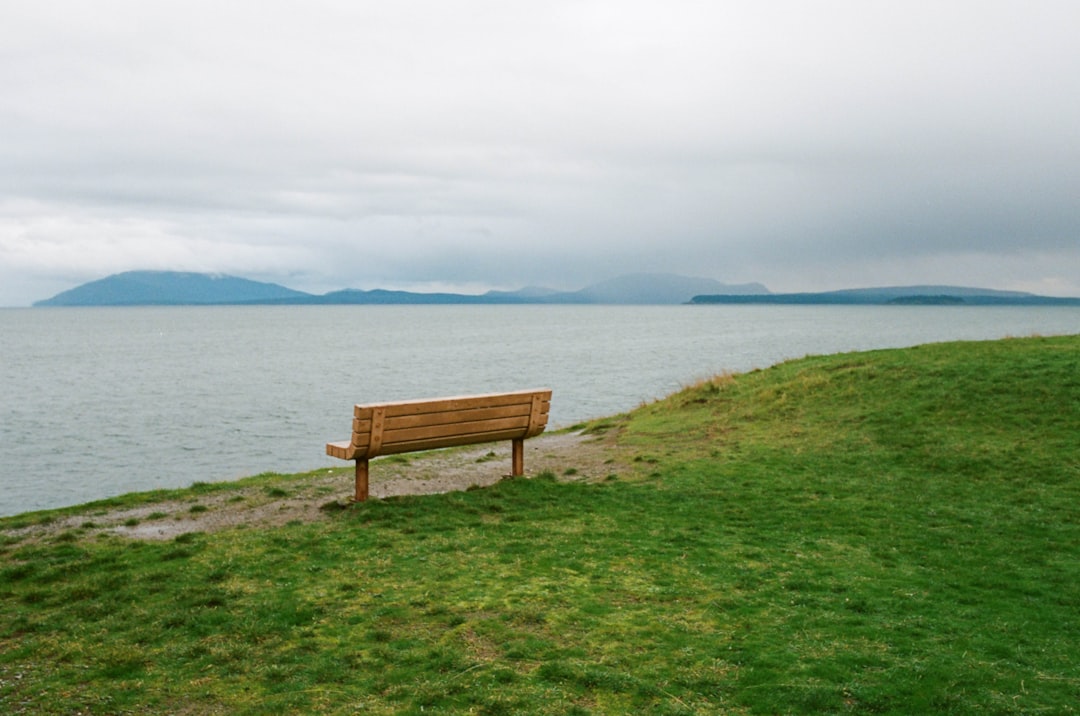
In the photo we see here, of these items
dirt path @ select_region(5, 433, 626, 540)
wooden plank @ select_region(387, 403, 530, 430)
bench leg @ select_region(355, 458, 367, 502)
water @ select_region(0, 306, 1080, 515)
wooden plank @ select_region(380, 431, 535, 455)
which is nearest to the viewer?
dirt path @ select_region(5, 433, 626, 540)

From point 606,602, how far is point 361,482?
478cm

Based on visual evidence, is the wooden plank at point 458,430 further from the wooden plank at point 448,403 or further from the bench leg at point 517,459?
the bench leg at point 517,459

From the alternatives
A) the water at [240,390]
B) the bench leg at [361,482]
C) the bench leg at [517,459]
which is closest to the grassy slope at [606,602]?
the bench leg at [517,459]

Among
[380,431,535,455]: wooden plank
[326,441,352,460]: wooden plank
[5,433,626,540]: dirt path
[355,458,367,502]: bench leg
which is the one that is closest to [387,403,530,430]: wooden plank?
[380,431,535,455]: wooden plank

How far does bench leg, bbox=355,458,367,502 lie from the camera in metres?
11.0

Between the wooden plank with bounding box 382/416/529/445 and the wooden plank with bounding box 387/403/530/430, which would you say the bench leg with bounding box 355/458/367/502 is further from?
the wooden plank with bounding box 387/403/530/430

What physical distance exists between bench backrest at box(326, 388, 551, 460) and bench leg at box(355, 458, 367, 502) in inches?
9.7

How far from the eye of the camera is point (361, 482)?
11055 millimetres

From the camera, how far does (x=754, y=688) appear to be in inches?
218

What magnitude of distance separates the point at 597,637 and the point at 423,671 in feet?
4.36

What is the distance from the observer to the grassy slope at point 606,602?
5496 mm

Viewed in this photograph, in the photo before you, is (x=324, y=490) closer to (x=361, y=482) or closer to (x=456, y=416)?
(x=361, y=482)

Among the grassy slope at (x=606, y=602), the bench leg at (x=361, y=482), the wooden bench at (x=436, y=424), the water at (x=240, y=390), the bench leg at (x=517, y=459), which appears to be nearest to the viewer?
the grassy slope at (x=606, y=602)

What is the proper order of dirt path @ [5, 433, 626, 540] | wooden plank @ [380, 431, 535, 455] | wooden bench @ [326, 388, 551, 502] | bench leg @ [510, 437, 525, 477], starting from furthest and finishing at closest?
bench leg @ [510, 437, 525, 477], wooden plank @ [380, 431, 535, 455], wooden bench @ [326, 388, 551, 502], dirt path @ [5, 433, 626, 540]
